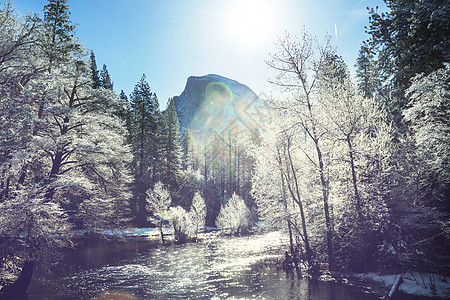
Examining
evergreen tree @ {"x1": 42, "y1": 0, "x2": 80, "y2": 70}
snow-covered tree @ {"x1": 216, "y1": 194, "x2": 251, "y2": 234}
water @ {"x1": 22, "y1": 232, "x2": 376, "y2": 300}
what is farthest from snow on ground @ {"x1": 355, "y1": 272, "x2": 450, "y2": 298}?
snow-covered tree @ {"x1": 216, "y1": 194, "x2": 251, "y2": 234}

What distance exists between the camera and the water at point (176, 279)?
12.1 metres

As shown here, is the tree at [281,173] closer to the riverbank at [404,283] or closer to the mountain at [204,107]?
the riverbank at [404,283]

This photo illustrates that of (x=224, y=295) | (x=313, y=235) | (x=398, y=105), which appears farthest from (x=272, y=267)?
(x=398, y=105)

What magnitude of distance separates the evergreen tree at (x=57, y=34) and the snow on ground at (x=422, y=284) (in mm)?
20121

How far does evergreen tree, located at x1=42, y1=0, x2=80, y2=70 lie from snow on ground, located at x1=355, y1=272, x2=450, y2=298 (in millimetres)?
20121

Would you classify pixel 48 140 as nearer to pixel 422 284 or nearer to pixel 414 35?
pixel 414 35

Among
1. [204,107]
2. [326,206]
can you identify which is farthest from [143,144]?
[204,107]

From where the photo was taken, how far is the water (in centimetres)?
1214

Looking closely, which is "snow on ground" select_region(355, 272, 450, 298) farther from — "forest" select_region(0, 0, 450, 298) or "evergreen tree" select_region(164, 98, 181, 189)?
"evergreen tree" select_region(164, 98, 181, 189)

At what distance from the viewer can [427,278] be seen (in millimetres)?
11109

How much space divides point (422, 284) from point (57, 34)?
22.7m

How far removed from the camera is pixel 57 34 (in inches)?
567

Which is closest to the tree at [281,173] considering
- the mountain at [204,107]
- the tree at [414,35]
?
the tree at [414,35]

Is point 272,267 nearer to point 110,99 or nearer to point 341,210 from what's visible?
point 341,210
